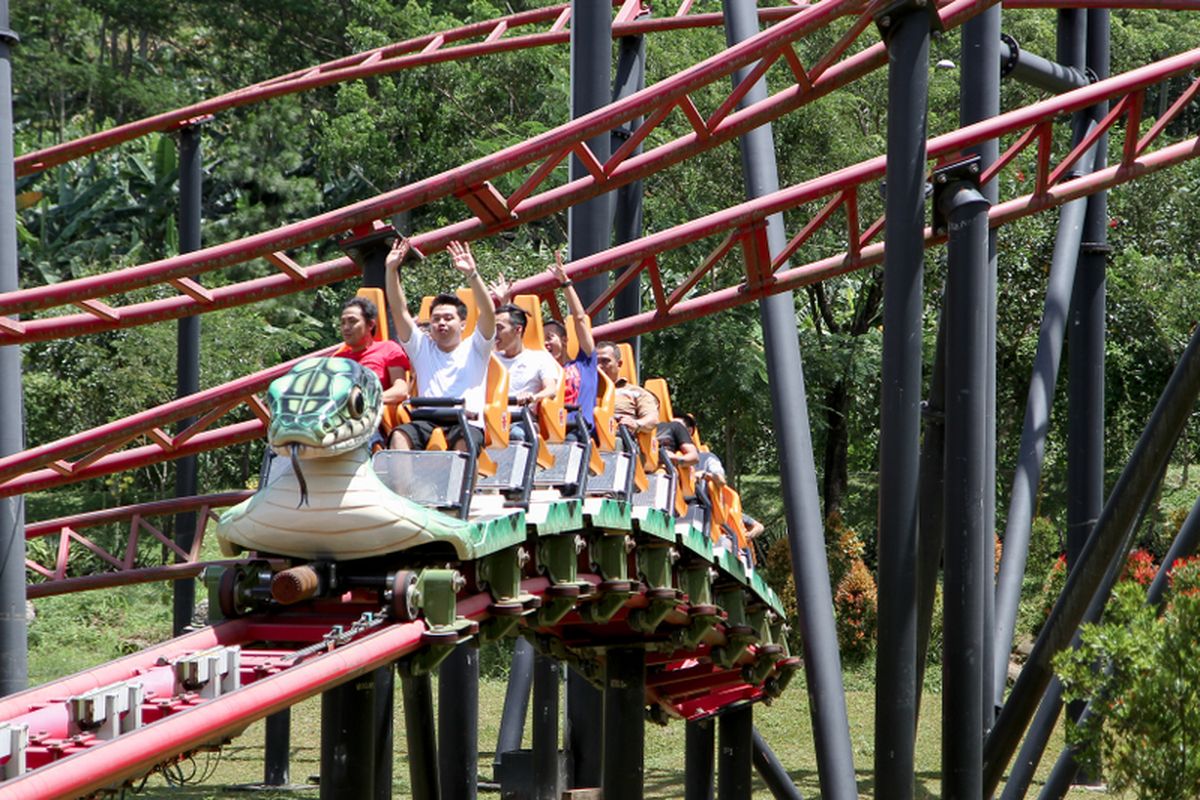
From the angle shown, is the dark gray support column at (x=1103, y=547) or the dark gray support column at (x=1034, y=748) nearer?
the dark gray support column at (x=1103, y=547)

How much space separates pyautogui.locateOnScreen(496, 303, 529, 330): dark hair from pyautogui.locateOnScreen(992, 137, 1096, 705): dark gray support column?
3.59 m

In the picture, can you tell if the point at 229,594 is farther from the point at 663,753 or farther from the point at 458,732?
the point at 663,753

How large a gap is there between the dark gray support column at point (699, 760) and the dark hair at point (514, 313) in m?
3.37

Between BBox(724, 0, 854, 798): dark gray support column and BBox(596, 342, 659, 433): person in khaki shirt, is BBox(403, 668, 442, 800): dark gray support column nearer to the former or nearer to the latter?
BBox(596, 342, 659, 433): person in khaki shirt

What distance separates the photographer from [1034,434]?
977 cm

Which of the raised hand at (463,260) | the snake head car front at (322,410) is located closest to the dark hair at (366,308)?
the raised hand at (463,260)

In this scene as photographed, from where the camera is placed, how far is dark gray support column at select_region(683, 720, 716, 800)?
9305 millimetres

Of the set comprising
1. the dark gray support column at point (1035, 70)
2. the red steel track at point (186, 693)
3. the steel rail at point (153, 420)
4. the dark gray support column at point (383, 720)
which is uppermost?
the dark gray support column at point (1035, 70)

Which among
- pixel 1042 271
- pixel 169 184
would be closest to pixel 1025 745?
pixel 1042 271

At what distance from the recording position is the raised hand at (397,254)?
656cm

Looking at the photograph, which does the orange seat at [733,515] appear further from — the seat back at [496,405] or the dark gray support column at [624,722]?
the seat back at [496,405]

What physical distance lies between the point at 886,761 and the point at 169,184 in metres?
18.5

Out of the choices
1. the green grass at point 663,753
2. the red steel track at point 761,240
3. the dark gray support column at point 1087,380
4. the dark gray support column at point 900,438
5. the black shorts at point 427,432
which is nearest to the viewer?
the black shorts at point 427,432

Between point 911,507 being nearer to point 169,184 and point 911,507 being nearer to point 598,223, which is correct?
point 598,223
